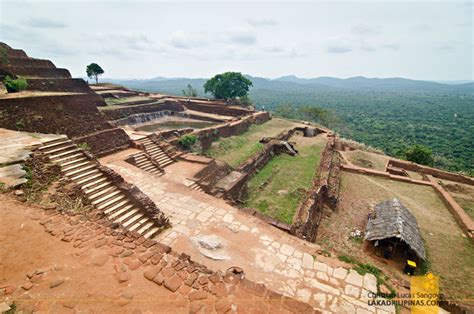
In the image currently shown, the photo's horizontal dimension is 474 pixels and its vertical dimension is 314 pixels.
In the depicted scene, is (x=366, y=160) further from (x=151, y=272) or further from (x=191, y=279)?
(x=151, y=272)

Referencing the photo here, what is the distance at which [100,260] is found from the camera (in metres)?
3.70

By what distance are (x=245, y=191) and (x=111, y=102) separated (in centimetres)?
1664

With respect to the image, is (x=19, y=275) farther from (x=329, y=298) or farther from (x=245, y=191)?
(x=245, y=191)

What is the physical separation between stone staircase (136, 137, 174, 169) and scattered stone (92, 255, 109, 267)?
25.5 feet

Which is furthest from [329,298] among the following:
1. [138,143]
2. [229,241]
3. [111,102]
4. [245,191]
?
[111,102]

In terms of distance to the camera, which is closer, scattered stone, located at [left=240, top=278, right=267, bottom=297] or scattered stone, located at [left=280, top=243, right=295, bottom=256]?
scattered stone, located at [left=240, top=278, right=267, bottom=297]

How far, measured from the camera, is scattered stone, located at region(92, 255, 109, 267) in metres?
3.63

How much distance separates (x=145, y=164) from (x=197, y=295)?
8360 mm

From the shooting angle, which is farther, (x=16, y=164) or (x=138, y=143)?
(x=138, y=143)

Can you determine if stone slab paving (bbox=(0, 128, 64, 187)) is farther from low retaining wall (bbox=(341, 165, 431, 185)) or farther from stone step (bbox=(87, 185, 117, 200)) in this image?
low retaining wall (bbox=(341, 165, 431, 185))

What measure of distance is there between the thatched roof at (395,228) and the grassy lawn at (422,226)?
729mm

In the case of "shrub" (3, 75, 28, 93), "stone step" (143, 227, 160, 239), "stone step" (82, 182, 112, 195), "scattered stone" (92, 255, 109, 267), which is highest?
"shrub" (3, 75, 28, 93)

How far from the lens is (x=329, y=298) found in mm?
4684

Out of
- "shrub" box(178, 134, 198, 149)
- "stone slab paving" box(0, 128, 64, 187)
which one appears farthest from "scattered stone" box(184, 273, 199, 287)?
"shrub" box(178, 134, 198, 149)
